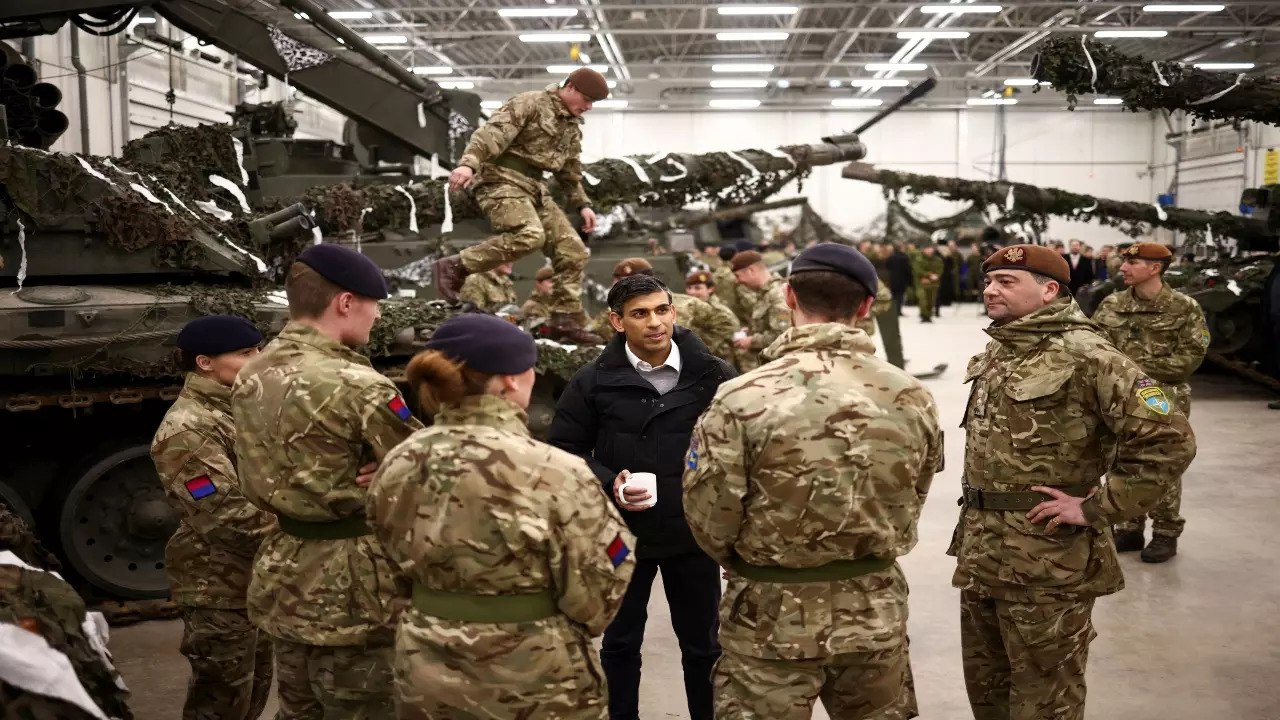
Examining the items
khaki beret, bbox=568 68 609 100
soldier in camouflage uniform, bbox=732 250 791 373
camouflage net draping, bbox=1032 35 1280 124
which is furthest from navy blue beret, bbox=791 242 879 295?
camouflage net draping, bbox=1032 35 1280 124

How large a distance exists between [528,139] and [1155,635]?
4.59 meters

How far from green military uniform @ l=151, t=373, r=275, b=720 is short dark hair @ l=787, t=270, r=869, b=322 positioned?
2250mm

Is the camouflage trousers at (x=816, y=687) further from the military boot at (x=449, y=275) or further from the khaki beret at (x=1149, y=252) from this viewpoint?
the khaki beret at (x=1149, y=252)

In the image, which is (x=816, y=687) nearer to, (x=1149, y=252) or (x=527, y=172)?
(x=527, y=172)

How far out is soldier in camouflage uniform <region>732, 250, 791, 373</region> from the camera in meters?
9.73

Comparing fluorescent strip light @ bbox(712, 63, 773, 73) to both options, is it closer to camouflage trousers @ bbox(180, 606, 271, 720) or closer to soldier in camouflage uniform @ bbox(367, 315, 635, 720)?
camouflage trousers @ bbox(180, 606, 271, 720)

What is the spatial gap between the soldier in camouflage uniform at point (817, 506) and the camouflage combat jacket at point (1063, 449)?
37.1 inches

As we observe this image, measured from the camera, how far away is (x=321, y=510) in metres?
3.36

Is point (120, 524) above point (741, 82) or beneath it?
beneath

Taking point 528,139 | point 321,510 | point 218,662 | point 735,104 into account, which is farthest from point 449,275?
point 735,104

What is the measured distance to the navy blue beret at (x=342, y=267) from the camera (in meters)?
3.50

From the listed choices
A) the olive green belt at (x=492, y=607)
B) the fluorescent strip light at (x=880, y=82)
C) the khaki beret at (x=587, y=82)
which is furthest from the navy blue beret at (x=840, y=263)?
the fluorescent strip light at (x=880, y=82)

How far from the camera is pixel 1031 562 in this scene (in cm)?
396

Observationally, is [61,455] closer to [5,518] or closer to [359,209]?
[359,209]
